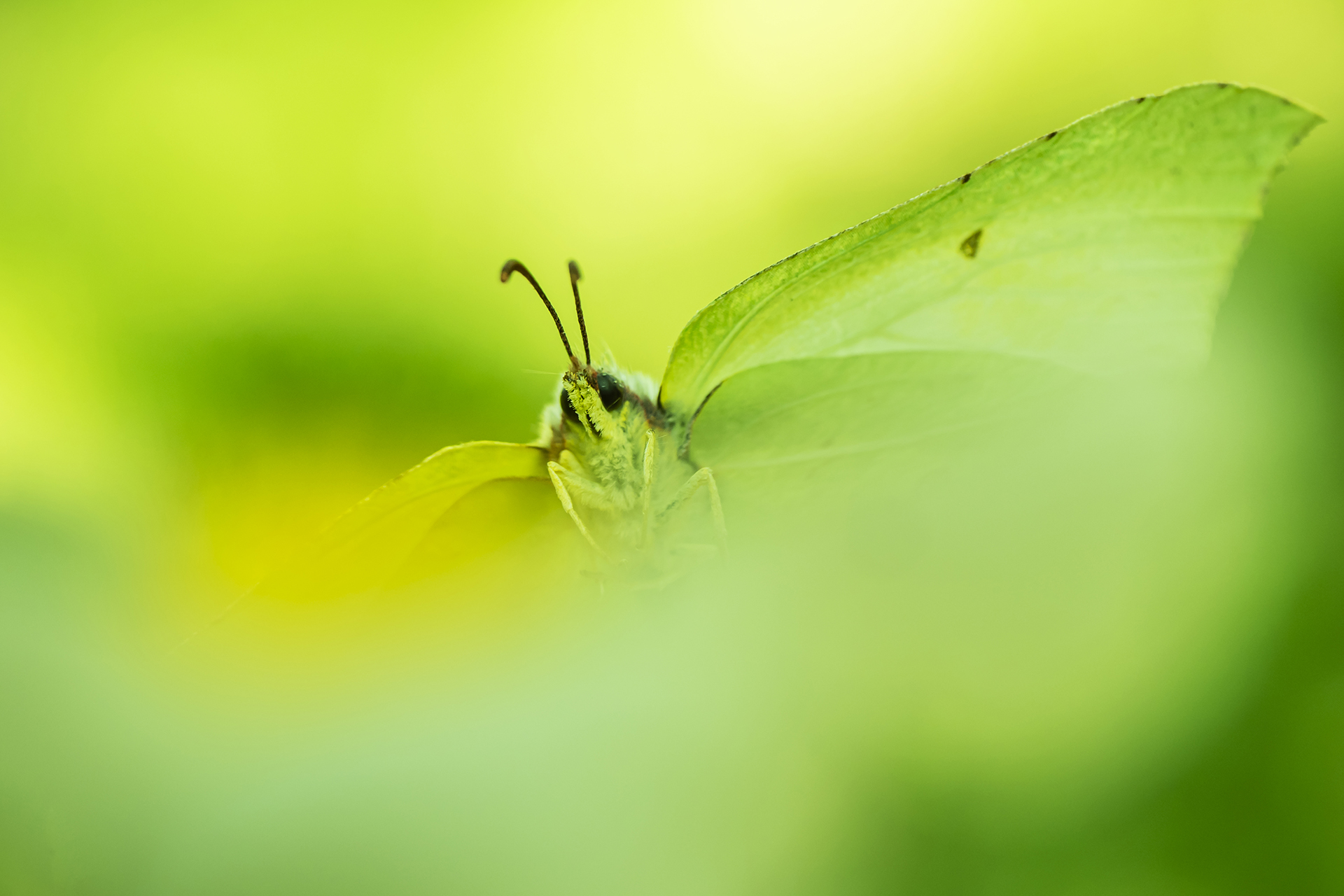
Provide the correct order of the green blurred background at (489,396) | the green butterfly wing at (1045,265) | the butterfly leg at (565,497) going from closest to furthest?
1. the green blurred background at (489,396)
2. the green butterfly wing at (1045,265)
3. the butterfly leg at (565,497)

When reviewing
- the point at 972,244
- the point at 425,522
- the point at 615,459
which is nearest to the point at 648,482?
the point at 615,459

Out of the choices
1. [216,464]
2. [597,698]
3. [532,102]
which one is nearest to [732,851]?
[597,698]

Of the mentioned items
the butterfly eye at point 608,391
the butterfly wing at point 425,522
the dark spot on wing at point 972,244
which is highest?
the butterfly eye at point 608,391

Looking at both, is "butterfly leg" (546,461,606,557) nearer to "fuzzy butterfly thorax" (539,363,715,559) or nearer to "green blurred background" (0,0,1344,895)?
"fuzzy butterfly thorax" (539,363,715,559)

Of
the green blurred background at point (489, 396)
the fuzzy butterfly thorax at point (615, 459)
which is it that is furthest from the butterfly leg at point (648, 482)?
the green blurred background at point (489, 396)

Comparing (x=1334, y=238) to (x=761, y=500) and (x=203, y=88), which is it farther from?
(x=203, y=88)

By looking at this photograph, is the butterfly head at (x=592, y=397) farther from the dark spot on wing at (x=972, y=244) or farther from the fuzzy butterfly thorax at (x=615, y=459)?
the dark spot on wing at (x=972, y=244)

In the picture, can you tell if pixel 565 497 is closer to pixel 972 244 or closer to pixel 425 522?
pixel 425 522
